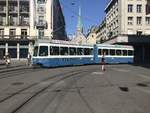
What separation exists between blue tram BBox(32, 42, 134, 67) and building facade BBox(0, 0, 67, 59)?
2921 cm

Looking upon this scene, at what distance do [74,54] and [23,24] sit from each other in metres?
38.3

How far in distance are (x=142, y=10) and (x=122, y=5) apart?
183 inches

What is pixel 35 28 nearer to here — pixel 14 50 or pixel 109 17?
pixel 14 50

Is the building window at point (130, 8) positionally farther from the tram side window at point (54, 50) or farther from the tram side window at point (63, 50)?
the tram side window at point (54, 50)

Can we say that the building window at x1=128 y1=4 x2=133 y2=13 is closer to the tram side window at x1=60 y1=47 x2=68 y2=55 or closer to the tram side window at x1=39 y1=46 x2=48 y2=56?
the tram side window at x1=60 y1=47 x2=68 y2=55

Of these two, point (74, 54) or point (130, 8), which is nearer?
point (74, 54)

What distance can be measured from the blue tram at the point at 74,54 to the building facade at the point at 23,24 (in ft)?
95.8

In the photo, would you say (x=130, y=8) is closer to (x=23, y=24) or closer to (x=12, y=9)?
(x=23, y=24)

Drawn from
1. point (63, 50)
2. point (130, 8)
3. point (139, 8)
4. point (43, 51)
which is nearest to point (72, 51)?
point (63, 50)

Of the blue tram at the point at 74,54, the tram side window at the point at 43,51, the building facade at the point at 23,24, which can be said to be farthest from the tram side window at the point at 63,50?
the building facade at the point at 23,24

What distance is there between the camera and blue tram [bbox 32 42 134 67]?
31.8 m

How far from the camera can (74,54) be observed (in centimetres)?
3609

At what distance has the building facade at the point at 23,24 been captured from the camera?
234 ft

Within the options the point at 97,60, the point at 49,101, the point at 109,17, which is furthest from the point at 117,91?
the point at 109,17
